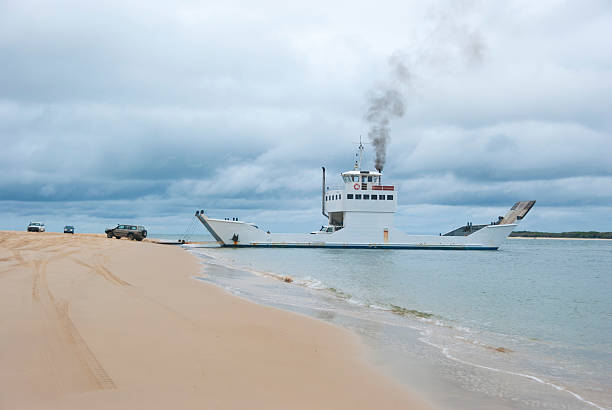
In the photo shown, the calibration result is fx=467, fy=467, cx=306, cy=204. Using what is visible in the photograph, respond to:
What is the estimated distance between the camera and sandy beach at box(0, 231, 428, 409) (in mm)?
3824

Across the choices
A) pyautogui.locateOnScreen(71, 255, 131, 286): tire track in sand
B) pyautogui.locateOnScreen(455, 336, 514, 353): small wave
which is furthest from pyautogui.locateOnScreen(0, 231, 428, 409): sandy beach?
pyautogui.locateOnScreen(455, 336, 514, 353): small wave

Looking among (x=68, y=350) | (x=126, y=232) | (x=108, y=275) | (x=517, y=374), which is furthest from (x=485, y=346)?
(x=126, y=232)

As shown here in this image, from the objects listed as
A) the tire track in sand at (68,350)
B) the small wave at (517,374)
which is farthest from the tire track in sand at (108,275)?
the small wave at (517,374)

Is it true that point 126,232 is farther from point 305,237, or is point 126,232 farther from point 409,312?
point 409,312

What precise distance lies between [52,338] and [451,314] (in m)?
9.35

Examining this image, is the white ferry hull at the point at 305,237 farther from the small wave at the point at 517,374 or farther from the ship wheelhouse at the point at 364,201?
the small wave at the point at 517,374

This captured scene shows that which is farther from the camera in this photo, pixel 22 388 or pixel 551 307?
pixel 551 307

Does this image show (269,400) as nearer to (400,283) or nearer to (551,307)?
(551,307)

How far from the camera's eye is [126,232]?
44.3 m

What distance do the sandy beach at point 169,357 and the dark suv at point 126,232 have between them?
36961mm

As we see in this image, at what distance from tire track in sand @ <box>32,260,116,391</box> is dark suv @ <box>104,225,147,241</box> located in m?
38.7

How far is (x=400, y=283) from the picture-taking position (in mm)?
18719

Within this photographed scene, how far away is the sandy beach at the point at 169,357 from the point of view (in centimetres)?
382

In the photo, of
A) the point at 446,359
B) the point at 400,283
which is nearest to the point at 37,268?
the point at 446,359
